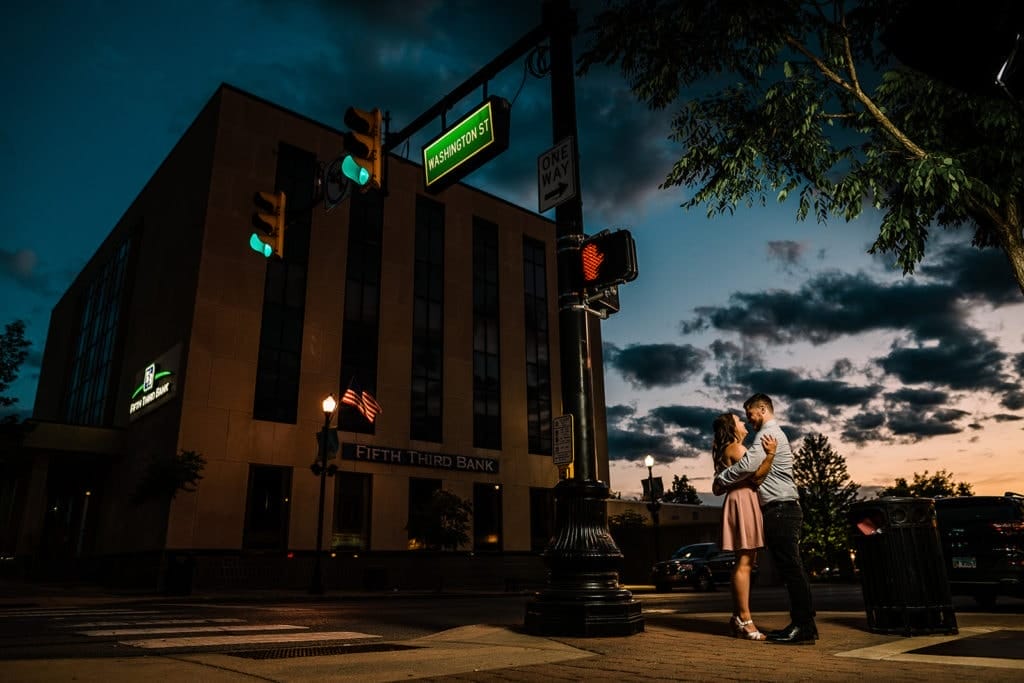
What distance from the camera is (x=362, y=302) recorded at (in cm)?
3167

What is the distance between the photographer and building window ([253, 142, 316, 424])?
28016 mm

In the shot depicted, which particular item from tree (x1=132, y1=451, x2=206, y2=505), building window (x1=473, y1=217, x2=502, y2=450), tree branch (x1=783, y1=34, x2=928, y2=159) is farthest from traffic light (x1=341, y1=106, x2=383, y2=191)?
building window (x1=473, y1=217, x2=502, y2=450)

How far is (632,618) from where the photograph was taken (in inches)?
255

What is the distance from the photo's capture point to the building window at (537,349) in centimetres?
3694

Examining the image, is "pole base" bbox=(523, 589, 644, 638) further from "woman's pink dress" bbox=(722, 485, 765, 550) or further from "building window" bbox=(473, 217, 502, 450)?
"building window" bbox=(473, 217, 502, 450)

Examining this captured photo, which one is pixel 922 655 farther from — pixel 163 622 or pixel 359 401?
pixel 359 401

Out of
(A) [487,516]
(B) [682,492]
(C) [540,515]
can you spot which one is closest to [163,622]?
(A) [487,516]

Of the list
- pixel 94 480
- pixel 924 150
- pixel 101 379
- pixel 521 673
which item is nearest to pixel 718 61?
pixel 924 150

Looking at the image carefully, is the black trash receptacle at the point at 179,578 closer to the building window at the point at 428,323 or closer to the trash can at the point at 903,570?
the building window at the point at 428,323

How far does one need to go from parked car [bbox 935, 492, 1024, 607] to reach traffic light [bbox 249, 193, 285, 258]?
10702mm

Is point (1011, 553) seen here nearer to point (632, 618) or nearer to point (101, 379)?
point (632, 618)

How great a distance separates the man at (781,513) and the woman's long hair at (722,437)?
0.55 feet

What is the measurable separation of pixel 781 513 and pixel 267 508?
24760 millimetres

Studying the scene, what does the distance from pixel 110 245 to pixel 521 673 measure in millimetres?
45196
